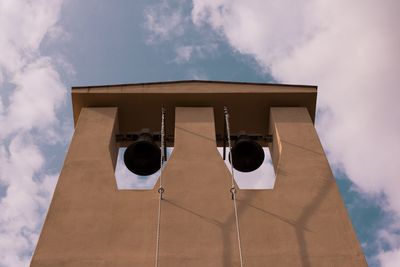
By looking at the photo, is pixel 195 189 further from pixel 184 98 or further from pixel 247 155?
pixel 184 98

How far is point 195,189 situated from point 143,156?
1.50 meters

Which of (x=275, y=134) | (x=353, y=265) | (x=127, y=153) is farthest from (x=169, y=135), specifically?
(x=353, y=265)

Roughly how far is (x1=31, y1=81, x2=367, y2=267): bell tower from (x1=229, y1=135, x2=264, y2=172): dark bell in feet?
0.05

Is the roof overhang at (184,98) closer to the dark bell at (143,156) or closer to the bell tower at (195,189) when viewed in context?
the bell tower at (195,189)

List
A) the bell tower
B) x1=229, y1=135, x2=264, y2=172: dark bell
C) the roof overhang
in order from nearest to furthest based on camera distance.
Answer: the bell tower < x1=229, y1=135, x2=264, y2=172: dark bell < the roof overhang

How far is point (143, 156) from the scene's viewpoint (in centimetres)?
922

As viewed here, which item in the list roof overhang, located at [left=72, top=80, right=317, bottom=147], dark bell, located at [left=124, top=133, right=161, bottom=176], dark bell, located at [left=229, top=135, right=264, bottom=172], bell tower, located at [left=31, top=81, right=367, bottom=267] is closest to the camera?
A: bell tower, located at [left=31, top=81, right=367, bottom=267]

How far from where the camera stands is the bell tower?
23.3 feet

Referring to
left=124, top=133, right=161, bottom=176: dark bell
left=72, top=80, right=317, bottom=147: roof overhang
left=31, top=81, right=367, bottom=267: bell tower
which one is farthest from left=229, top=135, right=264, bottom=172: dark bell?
left=124, top=133, right=161, bottom=176: dark bell

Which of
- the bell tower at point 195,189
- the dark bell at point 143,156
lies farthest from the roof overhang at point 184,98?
the dark bell at point 143,156

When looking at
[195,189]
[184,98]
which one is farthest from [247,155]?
[195,189]

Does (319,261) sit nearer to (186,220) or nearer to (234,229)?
(234,229)

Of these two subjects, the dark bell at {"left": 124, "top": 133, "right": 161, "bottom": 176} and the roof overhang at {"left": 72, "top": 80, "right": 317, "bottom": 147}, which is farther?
the roof overhang at {"left": 72, "top": 80, "right": 317, "bottom": 147}

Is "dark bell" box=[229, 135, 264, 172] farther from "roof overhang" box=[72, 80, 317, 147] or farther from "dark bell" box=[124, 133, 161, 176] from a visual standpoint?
"dark bell" box=[124, 133, 161, 176]
